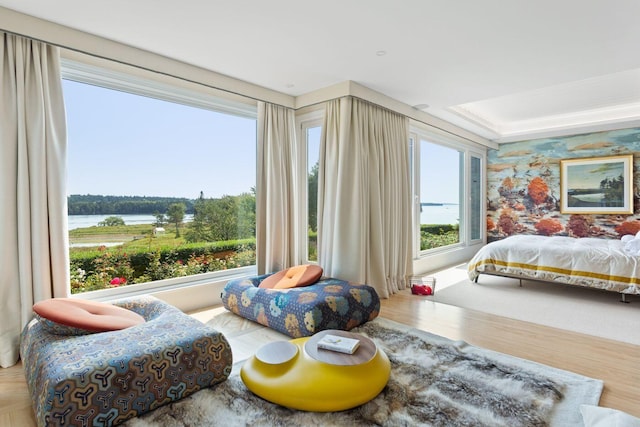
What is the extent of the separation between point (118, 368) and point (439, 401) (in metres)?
1.71

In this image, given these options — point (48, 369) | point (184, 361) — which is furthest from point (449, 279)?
point (48, 369)

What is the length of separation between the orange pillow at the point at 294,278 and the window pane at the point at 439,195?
267cm

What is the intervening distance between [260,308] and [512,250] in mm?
3528

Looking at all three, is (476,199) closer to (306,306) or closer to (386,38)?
(386,38)

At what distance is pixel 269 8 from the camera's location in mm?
2441

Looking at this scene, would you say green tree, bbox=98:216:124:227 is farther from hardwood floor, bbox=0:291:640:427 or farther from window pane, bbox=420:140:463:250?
window pane, bbox=420:140:463:250

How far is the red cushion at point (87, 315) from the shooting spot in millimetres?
2113

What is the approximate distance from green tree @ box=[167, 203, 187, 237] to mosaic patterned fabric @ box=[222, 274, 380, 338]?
920mm

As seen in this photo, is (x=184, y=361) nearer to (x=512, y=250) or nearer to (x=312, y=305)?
(x=312, y=305)

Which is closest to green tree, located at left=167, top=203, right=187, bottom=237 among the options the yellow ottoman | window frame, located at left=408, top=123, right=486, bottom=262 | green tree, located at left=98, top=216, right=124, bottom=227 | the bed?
green tree, located at left=98, top=216, right=124, bottom=227

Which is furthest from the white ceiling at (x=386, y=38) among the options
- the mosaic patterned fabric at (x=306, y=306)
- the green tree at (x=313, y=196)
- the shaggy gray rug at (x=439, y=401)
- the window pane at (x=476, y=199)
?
the window pane at (x=476, y=199)

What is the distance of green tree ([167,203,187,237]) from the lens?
12.2 feet

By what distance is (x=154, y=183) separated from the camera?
359 cm

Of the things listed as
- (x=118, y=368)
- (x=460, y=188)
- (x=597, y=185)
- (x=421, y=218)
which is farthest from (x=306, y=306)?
(x=597, y=185)
